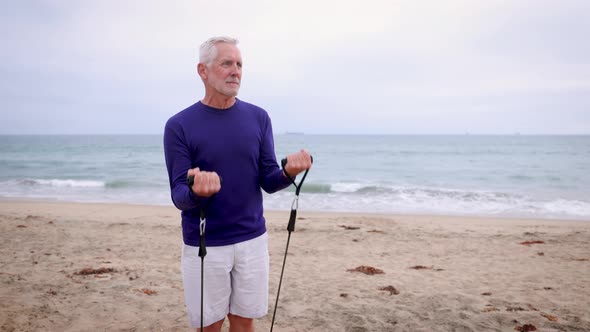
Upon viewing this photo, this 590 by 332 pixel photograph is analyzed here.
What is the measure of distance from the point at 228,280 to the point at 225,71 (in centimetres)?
111

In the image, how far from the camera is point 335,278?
18.9 feet

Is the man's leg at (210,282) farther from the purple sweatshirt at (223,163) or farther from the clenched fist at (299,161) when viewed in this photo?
the clenched fist at (299,161)

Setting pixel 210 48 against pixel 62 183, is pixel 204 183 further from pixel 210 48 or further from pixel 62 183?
pixel 62 183

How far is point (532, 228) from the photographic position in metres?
10.7

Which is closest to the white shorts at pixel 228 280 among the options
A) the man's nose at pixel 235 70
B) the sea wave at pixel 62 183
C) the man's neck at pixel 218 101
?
the man's neck at pixel 218 101

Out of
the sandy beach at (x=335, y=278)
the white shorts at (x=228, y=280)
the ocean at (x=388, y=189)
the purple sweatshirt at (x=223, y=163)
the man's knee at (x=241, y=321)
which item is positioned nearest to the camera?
the purple sweatshirt at (x=223, y=163)

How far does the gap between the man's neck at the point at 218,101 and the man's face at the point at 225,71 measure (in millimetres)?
49

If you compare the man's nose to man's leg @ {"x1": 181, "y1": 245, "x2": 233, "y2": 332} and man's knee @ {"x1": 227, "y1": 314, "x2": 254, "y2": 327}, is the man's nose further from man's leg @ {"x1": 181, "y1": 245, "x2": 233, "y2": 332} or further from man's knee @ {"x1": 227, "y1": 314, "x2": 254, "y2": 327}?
man's knee @ {"x1": 227, "y1": 314, "x2": 254, "y2": 327}

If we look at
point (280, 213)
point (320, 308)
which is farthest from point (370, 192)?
point (320, 308)

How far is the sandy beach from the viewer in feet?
13.7

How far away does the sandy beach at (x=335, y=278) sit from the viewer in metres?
4.18

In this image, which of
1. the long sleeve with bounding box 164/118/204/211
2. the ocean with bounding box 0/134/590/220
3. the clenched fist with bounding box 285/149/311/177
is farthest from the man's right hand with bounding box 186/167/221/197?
the ocean with bounding box 0/134/590/220

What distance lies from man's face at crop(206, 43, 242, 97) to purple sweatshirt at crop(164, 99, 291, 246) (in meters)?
0.13

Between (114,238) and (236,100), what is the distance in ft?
22.5
